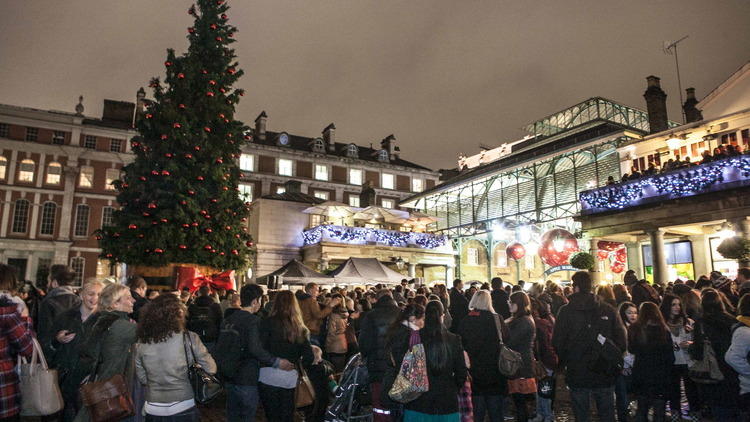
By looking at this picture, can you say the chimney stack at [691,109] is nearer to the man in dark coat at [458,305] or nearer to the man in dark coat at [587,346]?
the man in dark coat at [458,305]

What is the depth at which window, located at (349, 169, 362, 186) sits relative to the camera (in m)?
52.9

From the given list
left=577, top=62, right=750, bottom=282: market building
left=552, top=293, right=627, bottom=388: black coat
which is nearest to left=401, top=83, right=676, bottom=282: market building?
left=577, top=62, right=750, bottom=282: market building

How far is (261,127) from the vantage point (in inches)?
1971

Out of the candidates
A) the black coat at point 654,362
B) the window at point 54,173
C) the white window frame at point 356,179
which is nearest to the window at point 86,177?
the window at point 54,173

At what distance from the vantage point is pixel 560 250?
45.8 ft

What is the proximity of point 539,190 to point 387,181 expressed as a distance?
1223 inches

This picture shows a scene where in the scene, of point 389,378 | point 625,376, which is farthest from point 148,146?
point 625,376

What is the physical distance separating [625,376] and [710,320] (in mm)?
2263

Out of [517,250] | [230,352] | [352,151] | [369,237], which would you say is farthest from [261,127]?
[230,352]

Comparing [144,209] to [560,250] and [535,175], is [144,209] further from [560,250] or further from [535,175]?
[535,175]

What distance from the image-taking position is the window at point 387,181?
54.7 metres

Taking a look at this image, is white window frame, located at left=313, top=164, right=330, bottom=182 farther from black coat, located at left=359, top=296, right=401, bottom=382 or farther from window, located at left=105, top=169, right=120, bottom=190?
black coat, located at left=359, top=296, right=401, bottom=382

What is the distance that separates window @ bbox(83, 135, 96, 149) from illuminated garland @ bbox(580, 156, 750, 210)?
138ft

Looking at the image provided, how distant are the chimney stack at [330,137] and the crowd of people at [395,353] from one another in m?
47.0
